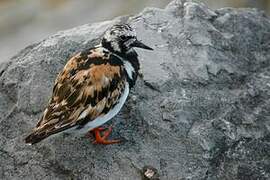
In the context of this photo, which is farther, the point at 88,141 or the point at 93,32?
the point at 93,32

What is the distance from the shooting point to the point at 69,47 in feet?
26.6

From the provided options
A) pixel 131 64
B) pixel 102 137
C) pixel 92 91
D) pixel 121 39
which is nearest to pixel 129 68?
pixel 131 64

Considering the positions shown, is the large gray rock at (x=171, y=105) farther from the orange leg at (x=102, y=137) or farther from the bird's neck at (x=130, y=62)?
the bird's neck at (x=130, y=62)

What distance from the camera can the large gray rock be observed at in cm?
707

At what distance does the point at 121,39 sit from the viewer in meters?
7.39

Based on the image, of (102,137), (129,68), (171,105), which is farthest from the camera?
(171,105)

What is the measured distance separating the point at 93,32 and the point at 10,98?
1.27 m

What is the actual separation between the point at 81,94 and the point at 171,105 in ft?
3.42

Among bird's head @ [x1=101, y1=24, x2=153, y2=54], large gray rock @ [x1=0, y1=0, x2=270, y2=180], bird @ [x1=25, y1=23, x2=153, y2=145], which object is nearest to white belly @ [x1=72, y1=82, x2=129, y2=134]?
bird @ [x1=25, y1=23, x2=153, y2=145]

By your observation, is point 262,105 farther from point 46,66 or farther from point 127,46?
point 46,66

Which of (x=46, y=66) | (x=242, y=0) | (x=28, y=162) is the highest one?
(x=46, y=66)

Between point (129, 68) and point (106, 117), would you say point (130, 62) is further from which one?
point (106, 117)

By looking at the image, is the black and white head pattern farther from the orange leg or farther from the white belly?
the orange leg

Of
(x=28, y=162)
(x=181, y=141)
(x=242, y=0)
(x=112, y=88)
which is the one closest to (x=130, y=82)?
(x=112, y=88)
